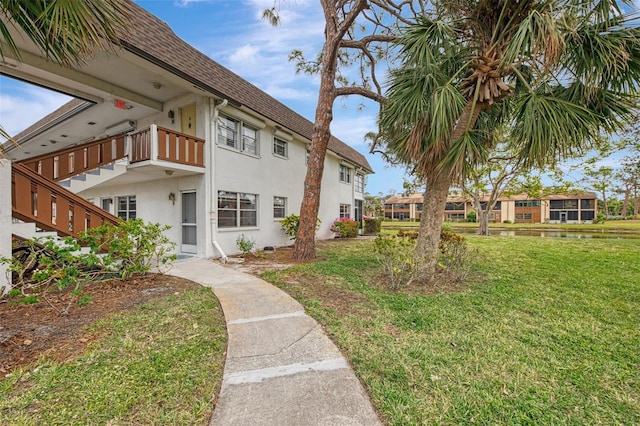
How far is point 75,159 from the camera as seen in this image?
29.2ft

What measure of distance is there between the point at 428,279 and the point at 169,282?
18.5 ft

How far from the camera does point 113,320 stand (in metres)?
4.04

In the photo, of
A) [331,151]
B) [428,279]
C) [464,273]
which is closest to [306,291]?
[428,279]

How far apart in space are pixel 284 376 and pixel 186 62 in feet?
29.2

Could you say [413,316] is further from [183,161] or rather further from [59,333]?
[183,161]

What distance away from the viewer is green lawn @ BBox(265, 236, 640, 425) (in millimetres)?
2336

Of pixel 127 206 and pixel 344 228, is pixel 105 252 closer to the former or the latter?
pixel 127 206

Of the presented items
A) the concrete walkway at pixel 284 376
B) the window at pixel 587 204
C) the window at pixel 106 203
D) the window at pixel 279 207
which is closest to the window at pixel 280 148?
the window at pixel 279 207

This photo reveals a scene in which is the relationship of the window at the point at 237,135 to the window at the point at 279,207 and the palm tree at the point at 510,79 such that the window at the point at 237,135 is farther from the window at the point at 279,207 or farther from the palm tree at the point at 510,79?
the palm tree at the point at 510,79

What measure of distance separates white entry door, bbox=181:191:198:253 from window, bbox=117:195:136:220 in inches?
123

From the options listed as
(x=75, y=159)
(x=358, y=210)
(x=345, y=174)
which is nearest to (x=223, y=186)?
(x=75, y=159)

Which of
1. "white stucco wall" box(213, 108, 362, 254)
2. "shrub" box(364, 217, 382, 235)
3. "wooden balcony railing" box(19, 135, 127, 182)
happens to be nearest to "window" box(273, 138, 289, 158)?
"white stucco wall" box(213, 108, 362, 254)

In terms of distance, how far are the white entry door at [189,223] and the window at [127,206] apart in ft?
10.2

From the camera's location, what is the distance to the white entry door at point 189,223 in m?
9.38
